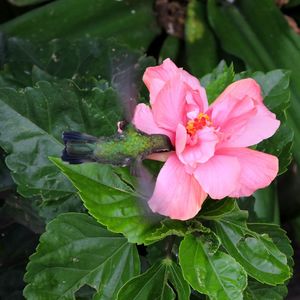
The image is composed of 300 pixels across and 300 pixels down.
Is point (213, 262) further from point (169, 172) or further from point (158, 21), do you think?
point (158, 21)

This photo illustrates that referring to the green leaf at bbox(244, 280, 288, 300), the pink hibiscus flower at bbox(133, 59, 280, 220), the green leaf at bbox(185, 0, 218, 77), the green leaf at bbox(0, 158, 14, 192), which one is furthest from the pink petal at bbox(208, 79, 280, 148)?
the green leaf at bbox(185, 0, 218, 77)

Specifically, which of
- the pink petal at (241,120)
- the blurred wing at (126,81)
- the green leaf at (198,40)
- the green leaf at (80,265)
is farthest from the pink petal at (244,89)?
the green leaf at (198,40)

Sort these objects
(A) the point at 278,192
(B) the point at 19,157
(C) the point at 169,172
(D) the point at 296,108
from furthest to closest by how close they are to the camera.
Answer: (A) the point at 278,192 → (D) the point at 296,108 → (B) the point at 19,157 → (C) the point at 169,172

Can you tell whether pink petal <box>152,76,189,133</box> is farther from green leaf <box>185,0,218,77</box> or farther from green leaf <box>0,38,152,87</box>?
green leaf <box>185,0,218,77</box>

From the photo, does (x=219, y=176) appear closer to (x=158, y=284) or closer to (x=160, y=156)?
(x=160, y=156)

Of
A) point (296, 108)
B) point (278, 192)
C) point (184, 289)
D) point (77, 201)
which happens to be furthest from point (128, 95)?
point (278, 192)

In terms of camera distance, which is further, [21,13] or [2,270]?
[21,13]

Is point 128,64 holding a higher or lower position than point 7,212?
higher
